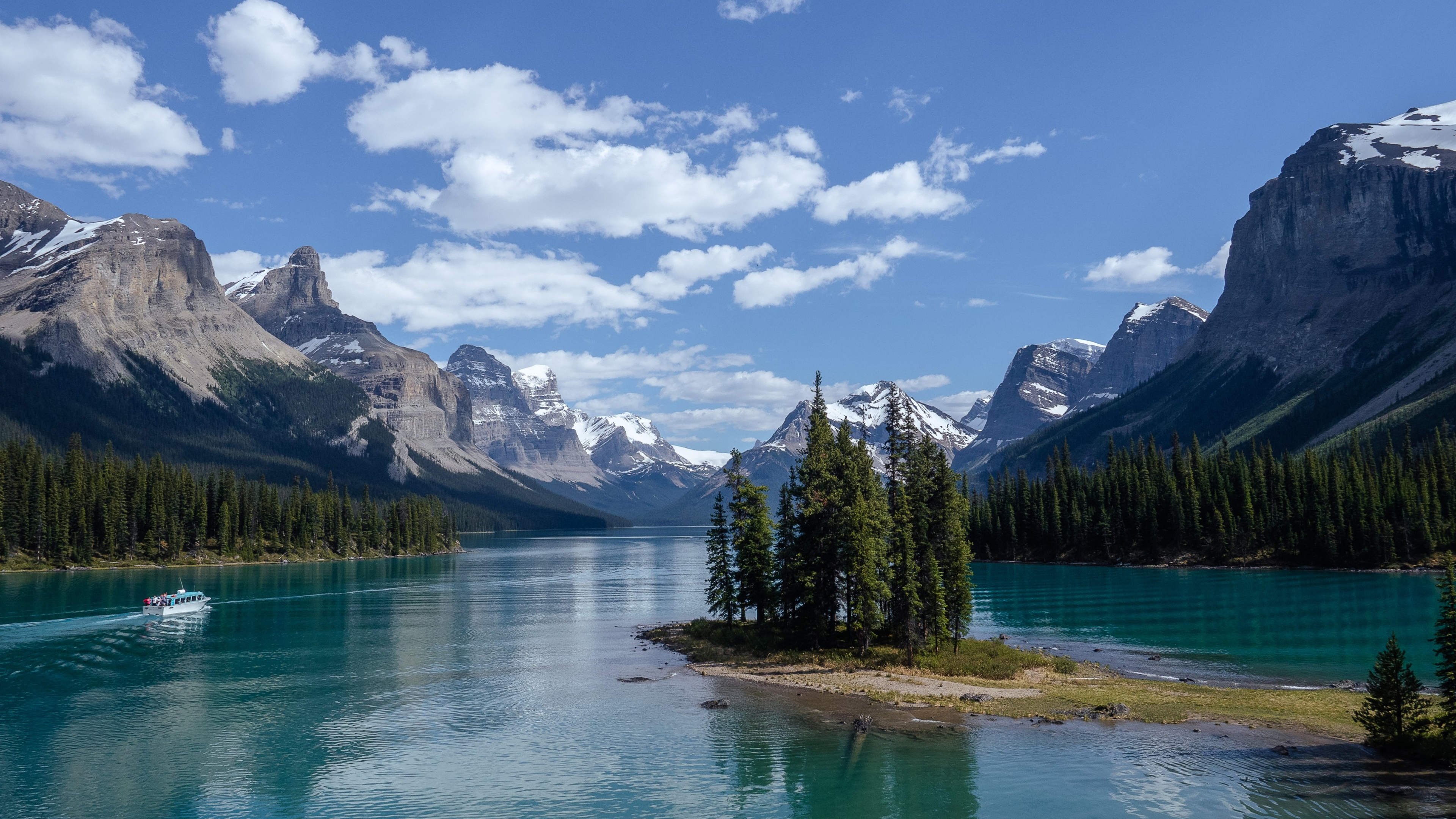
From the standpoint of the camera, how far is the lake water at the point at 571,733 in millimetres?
38250

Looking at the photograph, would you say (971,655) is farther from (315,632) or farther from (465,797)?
(315,632)

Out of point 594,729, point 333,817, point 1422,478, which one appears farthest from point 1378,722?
point 1422,478

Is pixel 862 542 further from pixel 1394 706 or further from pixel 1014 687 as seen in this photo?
pixel 1394 706

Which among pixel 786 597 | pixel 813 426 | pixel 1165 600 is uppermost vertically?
pixel 813 426

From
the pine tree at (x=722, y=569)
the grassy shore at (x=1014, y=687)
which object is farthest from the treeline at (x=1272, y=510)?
the pine tree at (x=722, y=569)

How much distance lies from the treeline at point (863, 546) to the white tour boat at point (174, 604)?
2907 inches

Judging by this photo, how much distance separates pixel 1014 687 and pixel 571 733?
99.1 ft

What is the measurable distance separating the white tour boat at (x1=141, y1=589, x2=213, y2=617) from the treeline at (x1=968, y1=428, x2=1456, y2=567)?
546 feet

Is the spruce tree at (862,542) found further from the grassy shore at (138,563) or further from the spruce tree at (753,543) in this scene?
the grassy shore at (138,563)

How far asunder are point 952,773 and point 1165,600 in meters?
86.9

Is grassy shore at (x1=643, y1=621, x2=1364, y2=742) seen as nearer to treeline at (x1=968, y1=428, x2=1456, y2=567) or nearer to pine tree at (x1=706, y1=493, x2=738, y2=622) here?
pine tree at (x1=706, y1=493, x2=738, y2=622)

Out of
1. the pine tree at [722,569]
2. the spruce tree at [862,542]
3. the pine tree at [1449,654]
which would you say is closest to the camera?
the pine tree at [1449,654]

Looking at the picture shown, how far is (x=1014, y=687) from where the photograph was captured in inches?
2377

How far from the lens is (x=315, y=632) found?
95.2 metres
